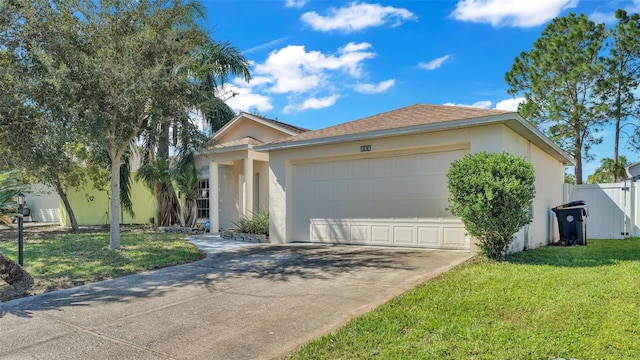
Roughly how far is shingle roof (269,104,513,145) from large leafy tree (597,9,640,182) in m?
14.7

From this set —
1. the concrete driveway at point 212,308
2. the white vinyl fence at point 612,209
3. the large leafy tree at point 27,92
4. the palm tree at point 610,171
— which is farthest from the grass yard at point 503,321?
the palm tree at point 610,171

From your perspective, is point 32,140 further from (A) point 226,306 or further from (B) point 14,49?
(A) point 226,306

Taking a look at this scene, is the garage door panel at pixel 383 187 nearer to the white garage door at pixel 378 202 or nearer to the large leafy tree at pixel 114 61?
the white garage door at pixel 378 202

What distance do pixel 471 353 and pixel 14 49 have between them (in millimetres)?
11479

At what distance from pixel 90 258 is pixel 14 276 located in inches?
90.5

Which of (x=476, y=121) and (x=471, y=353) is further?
(x=476, y=121)

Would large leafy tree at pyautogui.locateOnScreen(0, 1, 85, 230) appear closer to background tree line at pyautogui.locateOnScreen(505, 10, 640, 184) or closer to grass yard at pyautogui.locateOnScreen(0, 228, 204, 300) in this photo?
grass yard at pyautogui.locateOnScreen(0, 228, 204, 300)

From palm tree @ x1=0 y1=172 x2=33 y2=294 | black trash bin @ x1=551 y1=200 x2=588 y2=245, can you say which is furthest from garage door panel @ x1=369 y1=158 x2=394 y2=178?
palm tree @ x1=0 y1=172 x2=33 y2=294

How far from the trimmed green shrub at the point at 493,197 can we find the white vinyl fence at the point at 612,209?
7875 mm

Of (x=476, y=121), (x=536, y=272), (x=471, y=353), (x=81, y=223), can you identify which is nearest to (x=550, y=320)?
(x=471, y=353)

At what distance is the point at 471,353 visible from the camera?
11.7ft

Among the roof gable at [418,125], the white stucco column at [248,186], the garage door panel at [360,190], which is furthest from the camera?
the white stucco column at [248,186]

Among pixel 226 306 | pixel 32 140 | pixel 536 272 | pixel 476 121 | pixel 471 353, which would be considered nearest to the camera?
pixel 471 353

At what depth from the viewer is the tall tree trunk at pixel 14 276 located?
666cm
